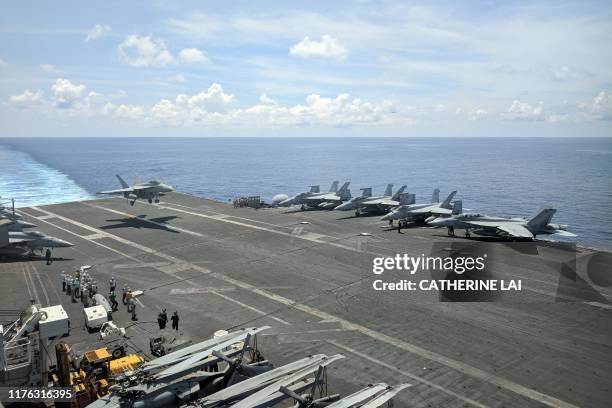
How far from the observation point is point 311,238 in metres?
53.0

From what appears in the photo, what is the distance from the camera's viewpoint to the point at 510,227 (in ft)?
163

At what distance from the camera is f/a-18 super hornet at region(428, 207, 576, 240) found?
49.2 metres

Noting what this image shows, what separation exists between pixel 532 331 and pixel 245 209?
183 ft

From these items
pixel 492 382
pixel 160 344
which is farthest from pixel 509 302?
pixel 160 344

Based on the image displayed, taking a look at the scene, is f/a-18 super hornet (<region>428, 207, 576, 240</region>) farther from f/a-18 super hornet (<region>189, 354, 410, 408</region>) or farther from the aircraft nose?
f/a-18 super hornet (<region>189, 354, 410, 408</region>)

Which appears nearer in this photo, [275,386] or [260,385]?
[275,386]

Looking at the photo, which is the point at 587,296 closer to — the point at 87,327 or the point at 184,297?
the point at 184,297

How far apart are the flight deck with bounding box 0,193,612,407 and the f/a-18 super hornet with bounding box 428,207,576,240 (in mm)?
1832

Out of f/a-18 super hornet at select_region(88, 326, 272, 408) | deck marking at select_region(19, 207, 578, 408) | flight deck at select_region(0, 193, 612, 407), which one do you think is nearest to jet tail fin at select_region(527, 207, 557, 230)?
flight deck at select_region(0, 193, 612, 407)

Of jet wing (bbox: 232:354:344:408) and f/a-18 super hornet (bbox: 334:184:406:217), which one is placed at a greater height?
f/a-18 super hornet (bbox: 334:184:406:217)

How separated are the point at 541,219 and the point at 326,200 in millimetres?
36552

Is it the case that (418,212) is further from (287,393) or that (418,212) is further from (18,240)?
(18,240)

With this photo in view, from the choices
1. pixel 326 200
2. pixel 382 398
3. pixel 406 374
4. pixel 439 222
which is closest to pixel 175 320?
pixel 406 374

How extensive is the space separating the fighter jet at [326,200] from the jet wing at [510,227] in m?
28.9
